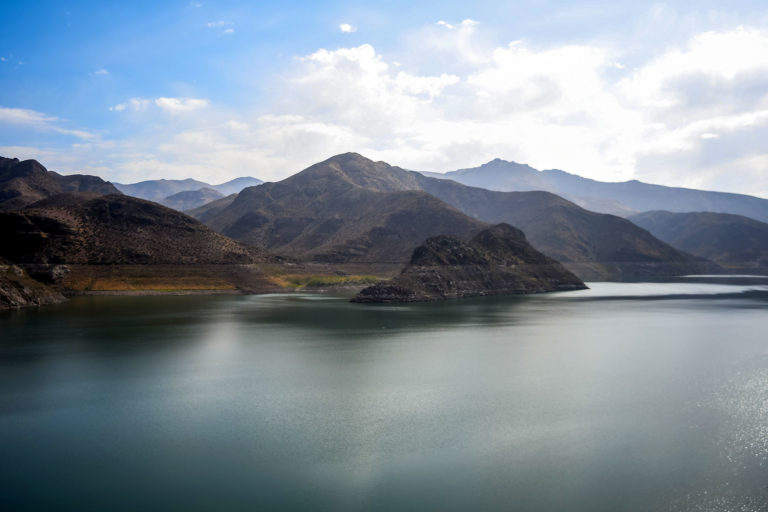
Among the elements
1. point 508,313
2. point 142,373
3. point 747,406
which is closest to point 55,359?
point 142,373

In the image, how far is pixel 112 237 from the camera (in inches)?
4796

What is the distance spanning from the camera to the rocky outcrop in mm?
75188

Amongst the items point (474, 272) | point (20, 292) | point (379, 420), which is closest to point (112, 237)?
point (20, 292)

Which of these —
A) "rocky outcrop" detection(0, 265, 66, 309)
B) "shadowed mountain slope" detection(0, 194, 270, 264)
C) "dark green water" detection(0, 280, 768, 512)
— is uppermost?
"shadowed mountain slope" detection(0, 194, 270, 264)

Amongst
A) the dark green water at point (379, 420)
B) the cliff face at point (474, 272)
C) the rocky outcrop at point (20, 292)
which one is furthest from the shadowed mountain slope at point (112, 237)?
the dark green water at point (379, 420)

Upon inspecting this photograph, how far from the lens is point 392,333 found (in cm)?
5944

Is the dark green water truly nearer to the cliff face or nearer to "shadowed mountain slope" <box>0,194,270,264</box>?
the cliff face

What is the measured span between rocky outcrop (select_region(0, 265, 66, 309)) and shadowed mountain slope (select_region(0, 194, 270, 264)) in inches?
1002

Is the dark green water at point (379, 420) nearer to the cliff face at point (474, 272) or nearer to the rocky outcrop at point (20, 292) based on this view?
the rocky outcrop at point (20, 292)

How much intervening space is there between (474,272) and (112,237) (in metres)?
87.6

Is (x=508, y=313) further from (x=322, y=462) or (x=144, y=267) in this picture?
(x=144, y=267)

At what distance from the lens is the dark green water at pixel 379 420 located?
18.3 m

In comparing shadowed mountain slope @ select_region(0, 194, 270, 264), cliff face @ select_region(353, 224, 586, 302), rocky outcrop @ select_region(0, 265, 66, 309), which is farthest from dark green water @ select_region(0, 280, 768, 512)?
shadowed mountain slope @ select_region(0, 194, 270, 264)

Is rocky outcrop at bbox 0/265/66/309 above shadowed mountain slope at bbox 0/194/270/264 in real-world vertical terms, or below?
below
